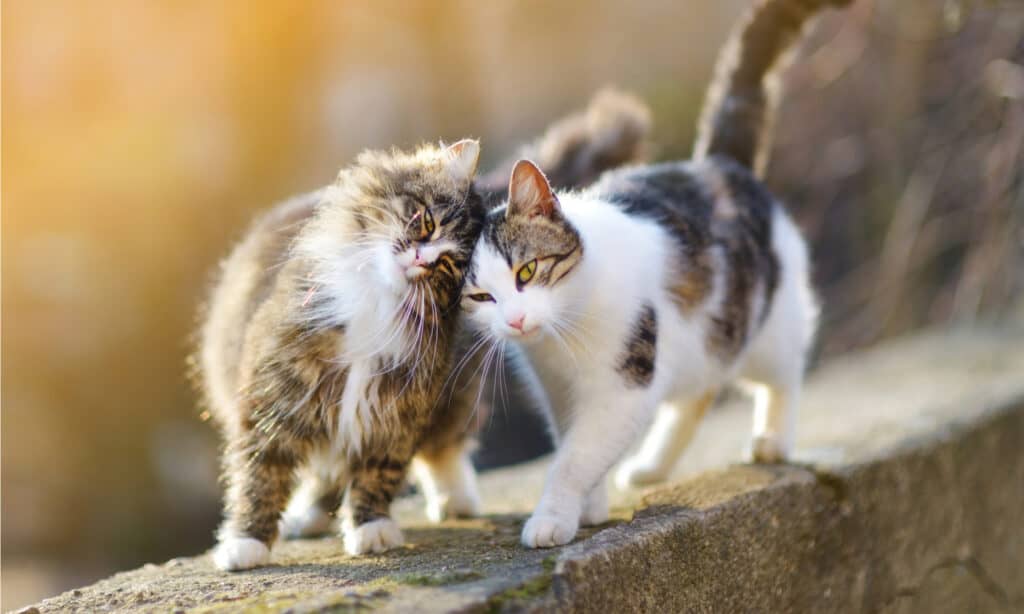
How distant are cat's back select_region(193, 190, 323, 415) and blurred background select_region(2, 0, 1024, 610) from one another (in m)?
1.77

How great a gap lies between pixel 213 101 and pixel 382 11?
46.0 inches

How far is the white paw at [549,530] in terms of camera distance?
5.57 ft

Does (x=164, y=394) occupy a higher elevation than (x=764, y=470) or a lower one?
higher

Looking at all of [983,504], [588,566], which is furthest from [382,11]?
[588,566]

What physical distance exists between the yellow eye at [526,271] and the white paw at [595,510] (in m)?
0.49

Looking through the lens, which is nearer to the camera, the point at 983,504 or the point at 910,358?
the point at 983,504

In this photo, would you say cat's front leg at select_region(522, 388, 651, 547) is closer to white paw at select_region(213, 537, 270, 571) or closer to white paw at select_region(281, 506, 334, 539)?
white paw at select_region(213, 537, 270, 571)

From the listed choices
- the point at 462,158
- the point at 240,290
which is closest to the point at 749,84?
the point at 462,158

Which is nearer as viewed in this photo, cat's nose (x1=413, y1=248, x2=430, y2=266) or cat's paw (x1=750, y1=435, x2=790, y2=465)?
cat's nose (x1=413, y1=248, x2=430, y2=266)

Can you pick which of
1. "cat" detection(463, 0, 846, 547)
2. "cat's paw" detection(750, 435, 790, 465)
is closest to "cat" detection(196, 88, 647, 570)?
"cat" detection(463, 0, 846, 547)

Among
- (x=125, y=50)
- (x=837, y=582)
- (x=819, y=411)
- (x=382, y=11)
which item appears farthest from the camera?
(x=382, y=11)

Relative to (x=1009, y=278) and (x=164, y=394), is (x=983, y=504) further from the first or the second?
(x=164, y=394)

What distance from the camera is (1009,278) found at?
434 centimetres

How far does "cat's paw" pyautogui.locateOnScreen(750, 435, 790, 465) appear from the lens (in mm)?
2398
